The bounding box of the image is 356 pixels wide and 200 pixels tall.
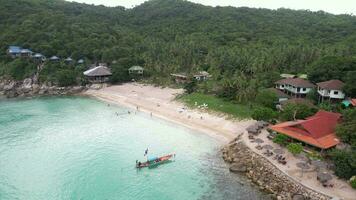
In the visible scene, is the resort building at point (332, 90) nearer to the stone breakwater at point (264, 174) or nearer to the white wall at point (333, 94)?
the white wall at point (333, 94)

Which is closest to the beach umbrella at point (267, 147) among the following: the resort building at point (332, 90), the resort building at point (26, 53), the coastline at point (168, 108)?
the coastline at point (168, 108)

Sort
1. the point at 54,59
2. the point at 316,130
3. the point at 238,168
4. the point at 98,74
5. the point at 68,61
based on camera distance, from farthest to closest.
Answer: the point at 68,61 < the point at 54,59 < the point at 98,74 < the point at 316,130 < the point at 238,168

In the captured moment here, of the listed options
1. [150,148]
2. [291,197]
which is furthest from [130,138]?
[291,197]

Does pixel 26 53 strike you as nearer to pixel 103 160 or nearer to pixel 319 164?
pixel 103 160

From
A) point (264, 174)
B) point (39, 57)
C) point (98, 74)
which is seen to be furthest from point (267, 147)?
point (39, 57)

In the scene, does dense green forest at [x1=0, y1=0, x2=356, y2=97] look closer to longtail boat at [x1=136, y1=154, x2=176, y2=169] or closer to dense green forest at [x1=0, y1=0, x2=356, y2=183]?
dense green forest at [x1=0, y1=0, x2=356, y2=183]

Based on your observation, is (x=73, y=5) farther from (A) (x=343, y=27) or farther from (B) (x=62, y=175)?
(B) (x=62, y=175)
